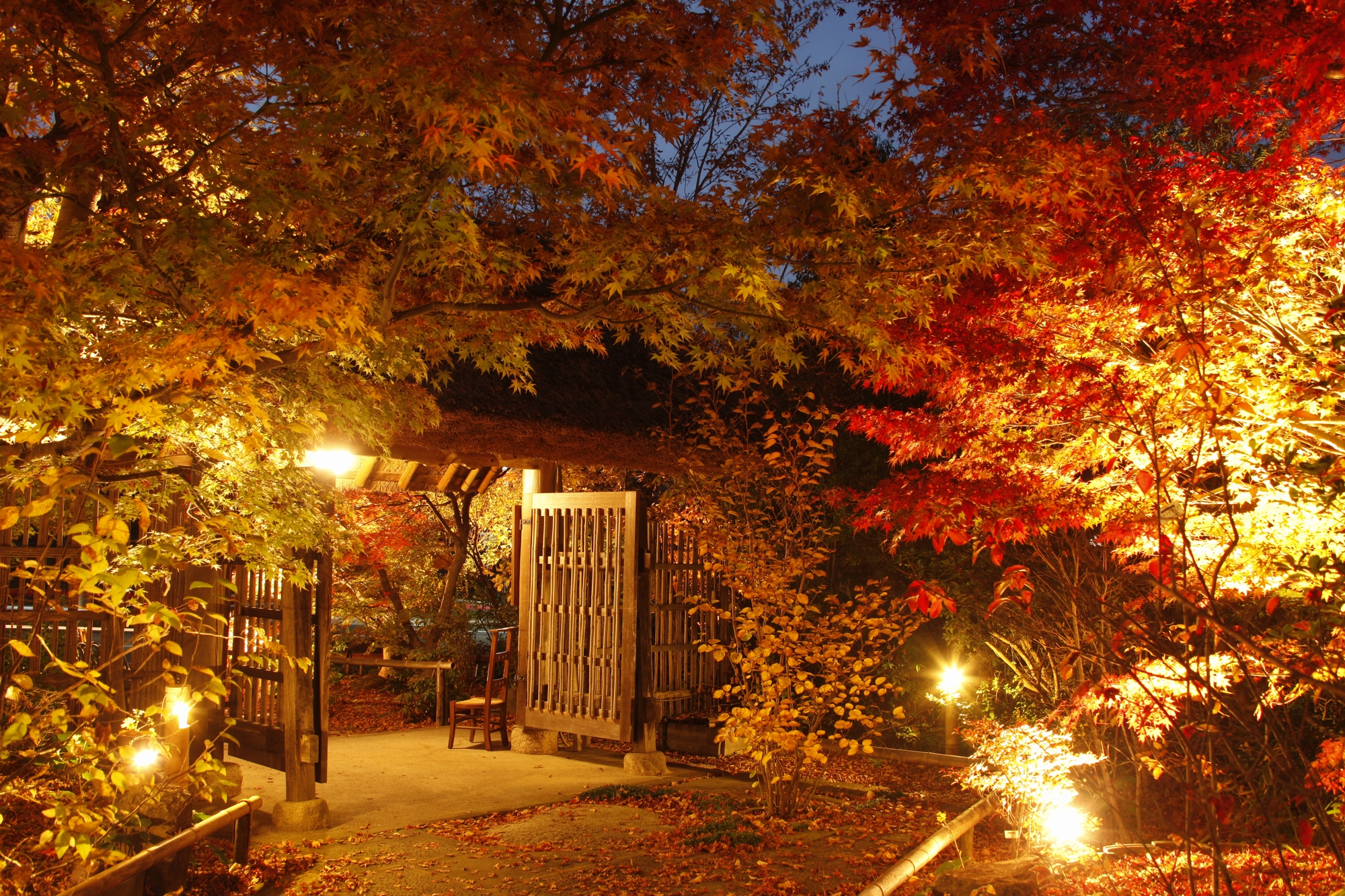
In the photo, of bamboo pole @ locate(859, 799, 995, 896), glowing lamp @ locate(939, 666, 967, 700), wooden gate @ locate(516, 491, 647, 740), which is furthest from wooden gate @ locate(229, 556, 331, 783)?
glowing lamp @ locate(939, 666, 967, 700)

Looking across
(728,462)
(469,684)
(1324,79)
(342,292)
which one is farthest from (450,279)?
(469,684)

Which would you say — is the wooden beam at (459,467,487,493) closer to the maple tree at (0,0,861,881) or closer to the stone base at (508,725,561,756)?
the stone base at (508,725,561,756)

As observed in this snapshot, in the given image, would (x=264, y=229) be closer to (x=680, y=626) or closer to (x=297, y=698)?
(x=297, y=698)

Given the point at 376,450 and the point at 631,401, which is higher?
the point at 631,401

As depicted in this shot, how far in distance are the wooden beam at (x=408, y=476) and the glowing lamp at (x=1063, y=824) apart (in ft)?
20.1

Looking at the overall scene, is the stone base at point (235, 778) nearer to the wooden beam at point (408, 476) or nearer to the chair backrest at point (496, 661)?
the chair backrest at point (496, 661)

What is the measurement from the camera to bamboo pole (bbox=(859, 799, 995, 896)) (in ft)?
12.6

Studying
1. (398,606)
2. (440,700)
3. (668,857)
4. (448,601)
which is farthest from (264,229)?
(398,606)

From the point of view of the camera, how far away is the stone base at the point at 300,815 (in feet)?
18.7

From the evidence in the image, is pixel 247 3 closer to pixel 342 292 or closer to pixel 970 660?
pixel 342 292

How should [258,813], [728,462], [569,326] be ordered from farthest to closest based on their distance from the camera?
[728,462]
[258,813]
[569,326]

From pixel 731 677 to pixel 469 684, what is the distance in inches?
154

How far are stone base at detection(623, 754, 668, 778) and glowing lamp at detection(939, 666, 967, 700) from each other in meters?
2.47

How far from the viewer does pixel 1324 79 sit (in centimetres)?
387
